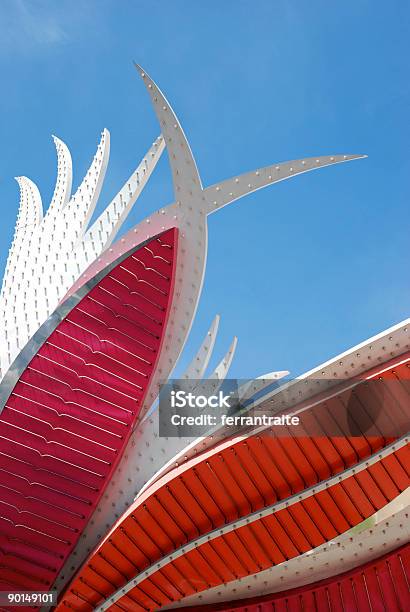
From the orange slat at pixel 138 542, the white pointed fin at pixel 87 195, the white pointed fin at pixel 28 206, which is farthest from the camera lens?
the white pointed fin at pixel 28 206

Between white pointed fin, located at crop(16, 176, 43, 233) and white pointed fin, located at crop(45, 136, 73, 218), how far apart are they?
0.59 meters

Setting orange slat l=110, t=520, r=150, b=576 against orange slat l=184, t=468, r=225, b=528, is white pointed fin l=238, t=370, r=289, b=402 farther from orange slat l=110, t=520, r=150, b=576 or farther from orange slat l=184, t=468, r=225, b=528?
orange slat l=110, t=520, r=150, b=576

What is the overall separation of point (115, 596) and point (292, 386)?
13.7 feet

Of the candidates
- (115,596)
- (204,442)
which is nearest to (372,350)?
(204,442)

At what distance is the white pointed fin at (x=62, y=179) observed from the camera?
15625 millimetres

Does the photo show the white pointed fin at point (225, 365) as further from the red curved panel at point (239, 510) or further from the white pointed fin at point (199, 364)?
the red curved panel at point (239, 510)

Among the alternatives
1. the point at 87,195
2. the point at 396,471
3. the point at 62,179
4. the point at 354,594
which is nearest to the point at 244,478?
the point at 396,471

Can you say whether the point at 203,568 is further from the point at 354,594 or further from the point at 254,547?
the point at 354,594

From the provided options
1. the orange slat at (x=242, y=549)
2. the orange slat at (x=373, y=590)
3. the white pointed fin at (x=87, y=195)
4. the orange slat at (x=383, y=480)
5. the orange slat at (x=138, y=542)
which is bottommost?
the orange slat at (x=373, y=590)

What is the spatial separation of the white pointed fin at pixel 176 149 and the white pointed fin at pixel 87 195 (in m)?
2.27

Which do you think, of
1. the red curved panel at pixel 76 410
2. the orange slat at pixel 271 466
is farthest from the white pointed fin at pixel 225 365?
the orange slat at pixel 271 466

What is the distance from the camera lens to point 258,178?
1221 centimetres

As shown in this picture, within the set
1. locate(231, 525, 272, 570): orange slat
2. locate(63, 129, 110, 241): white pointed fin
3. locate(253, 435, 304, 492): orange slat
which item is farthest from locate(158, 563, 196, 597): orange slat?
locate(63, 129, 110, 241): white pointed fin

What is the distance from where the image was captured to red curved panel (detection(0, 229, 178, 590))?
11.4 metres
